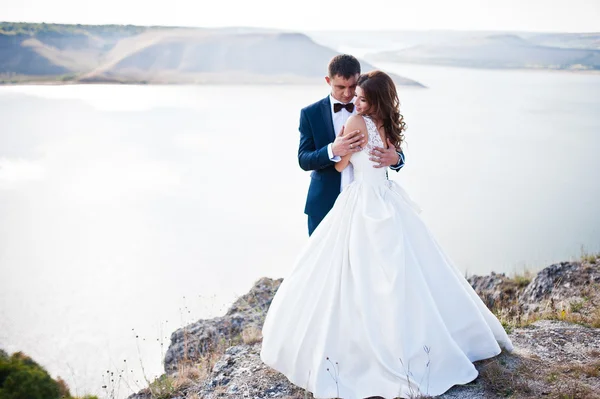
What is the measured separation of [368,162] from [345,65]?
0.69 metres

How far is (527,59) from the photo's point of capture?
21891mm

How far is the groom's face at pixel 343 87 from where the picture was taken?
142 inches

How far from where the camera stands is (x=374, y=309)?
3191 mm

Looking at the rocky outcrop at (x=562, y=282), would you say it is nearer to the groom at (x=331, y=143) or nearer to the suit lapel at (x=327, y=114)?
the groom at (x=331, y=143)

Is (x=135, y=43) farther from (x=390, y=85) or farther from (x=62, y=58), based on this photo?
(x=390, y=85)

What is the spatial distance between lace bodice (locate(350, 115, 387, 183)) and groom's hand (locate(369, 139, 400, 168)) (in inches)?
1.1

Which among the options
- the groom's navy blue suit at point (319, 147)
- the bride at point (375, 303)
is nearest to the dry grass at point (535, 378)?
the bride at point (375, 303)

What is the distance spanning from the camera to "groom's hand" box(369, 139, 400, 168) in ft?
11.1

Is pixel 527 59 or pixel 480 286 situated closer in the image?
pixel 480 286

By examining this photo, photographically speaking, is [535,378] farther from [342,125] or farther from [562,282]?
[562,282]

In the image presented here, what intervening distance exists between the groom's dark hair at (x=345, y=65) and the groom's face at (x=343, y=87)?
0.09ft

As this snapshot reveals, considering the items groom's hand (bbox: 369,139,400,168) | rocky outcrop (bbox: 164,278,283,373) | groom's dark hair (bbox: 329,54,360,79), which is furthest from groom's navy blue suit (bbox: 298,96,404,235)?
rocky outcrop (bbox: 164,278,283,373)

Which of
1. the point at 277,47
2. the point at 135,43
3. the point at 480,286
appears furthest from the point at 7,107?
the point at 480,286

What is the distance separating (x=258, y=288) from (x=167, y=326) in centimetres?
116
